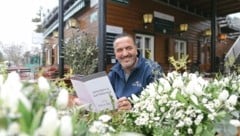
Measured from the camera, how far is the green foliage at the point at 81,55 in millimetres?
6991

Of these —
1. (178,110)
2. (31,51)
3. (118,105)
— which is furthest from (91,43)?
(31,51)

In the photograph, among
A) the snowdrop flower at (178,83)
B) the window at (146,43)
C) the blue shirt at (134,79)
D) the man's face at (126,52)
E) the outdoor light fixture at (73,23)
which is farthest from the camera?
the outdoor light fixture at (73,23)

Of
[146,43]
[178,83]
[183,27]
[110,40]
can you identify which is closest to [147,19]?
[146,43]

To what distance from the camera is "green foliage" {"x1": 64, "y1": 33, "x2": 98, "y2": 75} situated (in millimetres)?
6991

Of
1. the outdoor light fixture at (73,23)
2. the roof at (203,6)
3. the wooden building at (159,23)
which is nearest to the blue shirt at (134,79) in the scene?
the wooden building at (159,23)

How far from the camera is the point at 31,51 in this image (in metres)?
16.7

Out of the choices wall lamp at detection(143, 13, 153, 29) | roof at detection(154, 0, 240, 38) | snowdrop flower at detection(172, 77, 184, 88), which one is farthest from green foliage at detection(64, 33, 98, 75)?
snowdrop flower at detection(172, 77, 184, 88)

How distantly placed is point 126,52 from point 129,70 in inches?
4.8

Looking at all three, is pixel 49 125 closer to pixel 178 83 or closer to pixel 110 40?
pixel 178 83

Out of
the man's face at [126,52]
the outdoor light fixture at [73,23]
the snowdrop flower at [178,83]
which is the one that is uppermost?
the outdoor light fixture at [73,23]

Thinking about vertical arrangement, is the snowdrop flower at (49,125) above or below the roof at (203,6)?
below

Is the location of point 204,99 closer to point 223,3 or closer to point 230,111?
point 230,111

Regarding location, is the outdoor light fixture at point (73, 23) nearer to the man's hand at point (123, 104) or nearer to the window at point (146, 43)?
the window at point (146, 43)

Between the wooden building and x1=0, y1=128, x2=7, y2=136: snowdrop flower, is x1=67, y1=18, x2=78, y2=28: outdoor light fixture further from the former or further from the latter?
x1=0, y1=128, x2=7, y2=136: snowdrop flower
